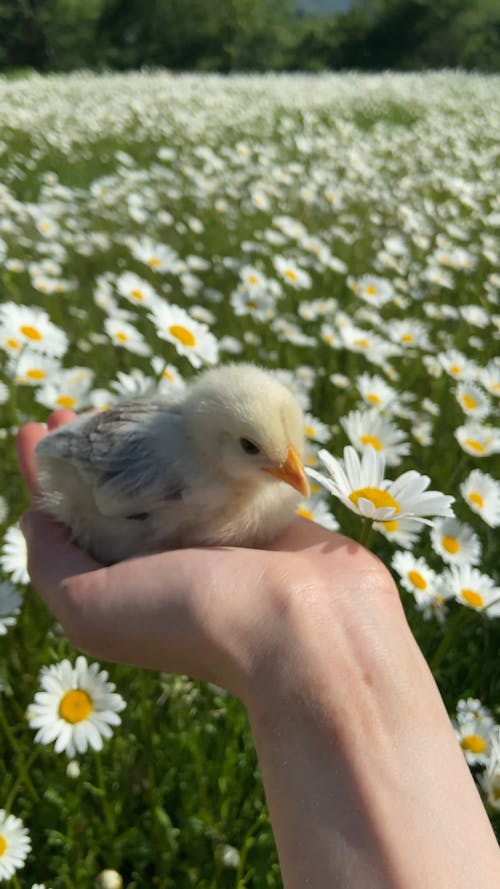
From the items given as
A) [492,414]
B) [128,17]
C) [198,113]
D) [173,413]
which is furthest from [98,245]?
[128,17]

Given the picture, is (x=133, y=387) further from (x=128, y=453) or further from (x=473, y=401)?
(x=473, y=401)

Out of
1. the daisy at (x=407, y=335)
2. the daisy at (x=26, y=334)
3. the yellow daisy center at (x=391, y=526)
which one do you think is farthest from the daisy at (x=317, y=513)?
the daisy at (x=407, y=335)

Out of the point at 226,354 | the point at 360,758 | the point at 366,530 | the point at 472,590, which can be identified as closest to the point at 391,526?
the point at 472,590

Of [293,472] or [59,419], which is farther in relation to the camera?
[59,419]

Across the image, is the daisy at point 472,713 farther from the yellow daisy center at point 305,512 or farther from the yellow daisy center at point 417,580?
the yellow daisy center at point 305,512

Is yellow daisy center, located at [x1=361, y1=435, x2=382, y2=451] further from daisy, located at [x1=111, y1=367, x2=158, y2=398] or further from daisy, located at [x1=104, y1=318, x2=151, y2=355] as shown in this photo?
daisy, located at [x1=104, y1=318, x2=151, y2=355]

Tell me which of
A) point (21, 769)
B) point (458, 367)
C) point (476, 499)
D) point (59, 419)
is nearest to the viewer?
point (21, 769)

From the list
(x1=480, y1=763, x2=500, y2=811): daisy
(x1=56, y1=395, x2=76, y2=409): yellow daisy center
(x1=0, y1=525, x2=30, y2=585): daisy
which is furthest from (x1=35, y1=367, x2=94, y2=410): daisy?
(x1=480, y1=763, x2=500, y2=811): daisy
